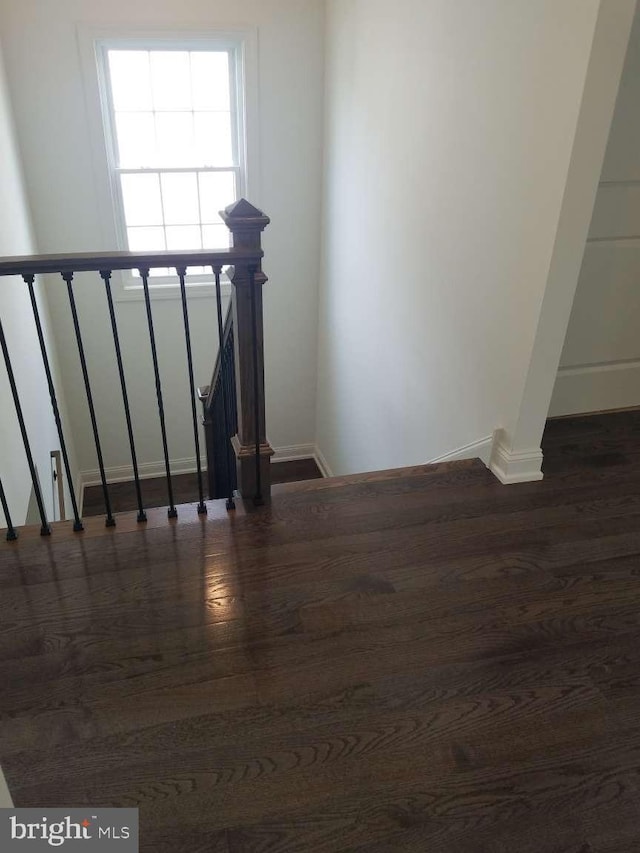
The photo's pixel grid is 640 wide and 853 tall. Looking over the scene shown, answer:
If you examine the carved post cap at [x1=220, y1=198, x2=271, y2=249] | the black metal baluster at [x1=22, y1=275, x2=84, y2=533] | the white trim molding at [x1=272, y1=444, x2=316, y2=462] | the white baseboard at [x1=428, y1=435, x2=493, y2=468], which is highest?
the carved post cap at [x1=220, y1=198, x2=271, y2=249]

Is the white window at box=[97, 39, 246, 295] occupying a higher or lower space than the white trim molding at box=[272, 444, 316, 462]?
higher

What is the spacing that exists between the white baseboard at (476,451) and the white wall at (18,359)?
72.6 inches

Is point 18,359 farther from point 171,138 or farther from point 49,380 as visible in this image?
point 171,138

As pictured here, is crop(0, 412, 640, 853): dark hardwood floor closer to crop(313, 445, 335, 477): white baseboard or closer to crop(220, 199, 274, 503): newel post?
crop(220, 199, 274, 503): newel post

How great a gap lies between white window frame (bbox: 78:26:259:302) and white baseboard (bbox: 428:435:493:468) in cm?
275

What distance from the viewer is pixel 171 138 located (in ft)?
14.8

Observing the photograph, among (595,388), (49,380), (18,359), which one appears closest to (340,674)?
(49,380)

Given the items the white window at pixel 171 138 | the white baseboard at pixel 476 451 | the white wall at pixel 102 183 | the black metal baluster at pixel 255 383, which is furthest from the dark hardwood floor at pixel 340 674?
the white window at pixel 171 138

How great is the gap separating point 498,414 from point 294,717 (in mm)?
1475

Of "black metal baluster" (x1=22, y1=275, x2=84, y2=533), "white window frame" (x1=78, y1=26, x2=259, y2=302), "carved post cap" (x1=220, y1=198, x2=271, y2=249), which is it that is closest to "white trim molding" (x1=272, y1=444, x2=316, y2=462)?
"white window frame" (x1=78, y1=26, x2=259, y2=302)

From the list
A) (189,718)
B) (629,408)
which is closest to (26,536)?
(189,718)

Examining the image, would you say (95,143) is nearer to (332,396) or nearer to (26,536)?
(332,396)

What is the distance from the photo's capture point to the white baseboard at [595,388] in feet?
9.52

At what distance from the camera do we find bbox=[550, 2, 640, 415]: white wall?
7.93ft
